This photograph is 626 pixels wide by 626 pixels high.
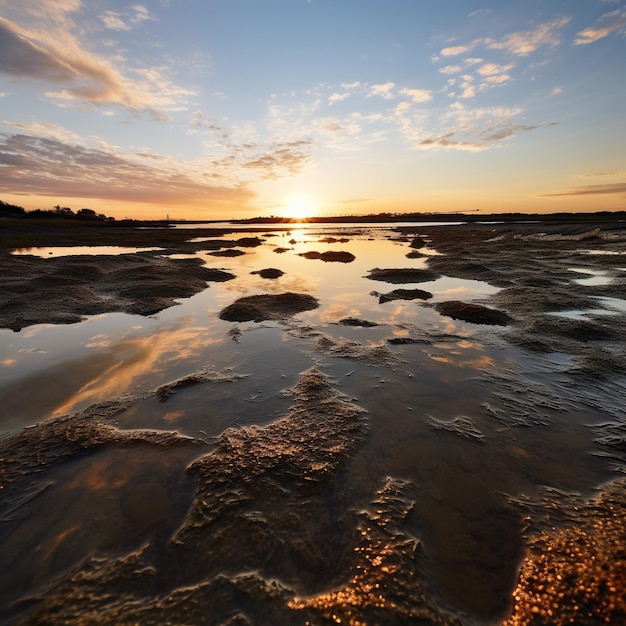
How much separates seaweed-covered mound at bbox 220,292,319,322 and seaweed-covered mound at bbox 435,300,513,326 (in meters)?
6.89

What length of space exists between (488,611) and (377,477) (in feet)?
7.76

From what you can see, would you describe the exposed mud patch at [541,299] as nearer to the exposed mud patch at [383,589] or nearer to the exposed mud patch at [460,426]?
the exposed mud patch at [460,426]

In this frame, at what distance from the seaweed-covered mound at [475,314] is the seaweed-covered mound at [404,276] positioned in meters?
8.24

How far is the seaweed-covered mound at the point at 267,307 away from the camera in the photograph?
51.9 ft

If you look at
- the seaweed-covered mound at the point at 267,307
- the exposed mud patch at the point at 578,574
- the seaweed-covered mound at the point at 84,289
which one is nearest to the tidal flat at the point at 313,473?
the exposed mud patch at the point at 578,574

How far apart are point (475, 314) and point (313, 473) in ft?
40.4

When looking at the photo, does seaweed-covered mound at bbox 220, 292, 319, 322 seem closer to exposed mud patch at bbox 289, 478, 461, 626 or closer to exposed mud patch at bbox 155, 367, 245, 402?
exposed mud patch at bbox 155, 367, 245, 402

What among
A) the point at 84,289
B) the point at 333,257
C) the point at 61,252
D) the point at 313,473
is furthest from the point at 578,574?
the point at 61,252

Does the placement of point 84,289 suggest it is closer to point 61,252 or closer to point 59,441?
point 59,441

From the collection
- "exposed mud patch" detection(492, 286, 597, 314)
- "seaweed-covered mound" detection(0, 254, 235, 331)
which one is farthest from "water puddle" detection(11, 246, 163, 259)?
"exposed mud patch" detection(492, 286, 597, 314)

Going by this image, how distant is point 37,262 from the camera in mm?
28672

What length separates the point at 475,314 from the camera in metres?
15.3

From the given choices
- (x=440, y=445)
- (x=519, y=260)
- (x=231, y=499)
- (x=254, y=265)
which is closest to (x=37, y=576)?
(x=231, y=499)

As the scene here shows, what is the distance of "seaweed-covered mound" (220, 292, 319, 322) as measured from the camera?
15819mm
